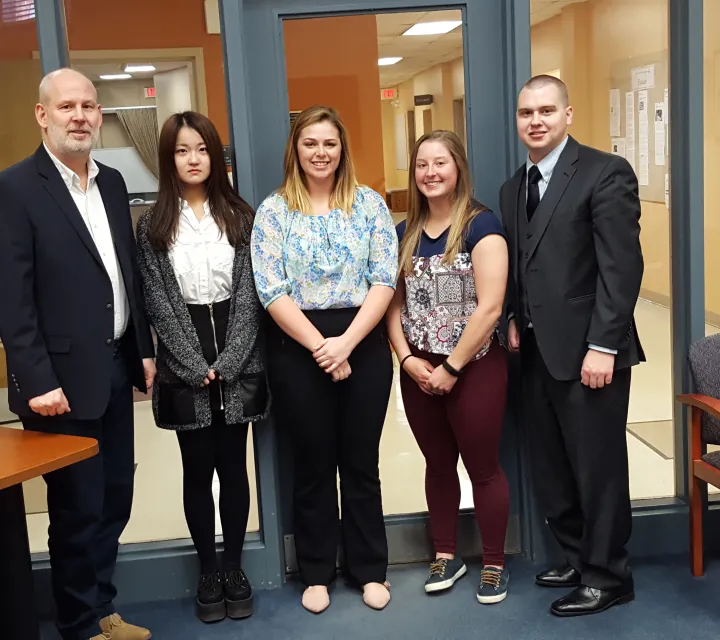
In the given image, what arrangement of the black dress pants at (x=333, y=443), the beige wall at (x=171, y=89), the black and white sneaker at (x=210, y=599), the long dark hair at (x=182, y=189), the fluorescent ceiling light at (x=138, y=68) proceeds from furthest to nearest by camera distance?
the fluorescent ceiling light at (x=138, y=68) → the beige wall at (x=171, y=89) → the black and white sneaker at (x=210, y=599) → the black dress pants at (x=333, y=443) → the long dark hair at (x=182, y=189)

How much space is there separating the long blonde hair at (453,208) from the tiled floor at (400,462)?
0.67 m

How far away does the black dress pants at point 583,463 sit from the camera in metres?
2.50

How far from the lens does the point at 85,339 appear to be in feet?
7.45

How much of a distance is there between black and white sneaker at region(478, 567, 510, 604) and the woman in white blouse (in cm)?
87

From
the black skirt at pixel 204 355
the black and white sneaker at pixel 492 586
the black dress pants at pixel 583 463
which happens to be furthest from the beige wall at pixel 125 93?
the black and white sneaker at pixel 492 586

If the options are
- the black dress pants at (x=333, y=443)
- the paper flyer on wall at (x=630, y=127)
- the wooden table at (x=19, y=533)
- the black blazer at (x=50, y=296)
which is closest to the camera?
the wooden table at (x=19, y=533)

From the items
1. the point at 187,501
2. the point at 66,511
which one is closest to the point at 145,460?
the point at 187,501

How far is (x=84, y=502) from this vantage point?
7.52 feet

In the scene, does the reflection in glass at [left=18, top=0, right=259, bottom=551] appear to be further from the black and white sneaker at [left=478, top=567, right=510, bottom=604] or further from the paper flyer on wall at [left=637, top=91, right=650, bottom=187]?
the paper flyer on wall at [left=637, top=91, right=650, bottom=187]

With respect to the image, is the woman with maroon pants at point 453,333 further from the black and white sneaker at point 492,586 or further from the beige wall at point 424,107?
the beige wall at point 424,107

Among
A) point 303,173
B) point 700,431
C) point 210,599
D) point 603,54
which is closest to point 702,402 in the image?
point 700,431

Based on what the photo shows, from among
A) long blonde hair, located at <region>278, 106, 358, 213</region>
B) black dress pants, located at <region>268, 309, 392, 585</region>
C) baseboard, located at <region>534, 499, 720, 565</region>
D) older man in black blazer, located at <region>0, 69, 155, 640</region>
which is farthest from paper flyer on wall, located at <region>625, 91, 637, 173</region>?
older man in black blazer, located at <region>0, 69, 155, 640</region>

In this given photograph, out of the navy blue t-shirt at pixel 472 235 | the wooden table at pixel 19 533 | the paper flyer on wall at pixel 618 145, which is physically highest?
the paper flyer on wall at pixel 618 145

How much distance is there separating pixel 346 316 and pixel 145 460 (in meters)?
1.53
